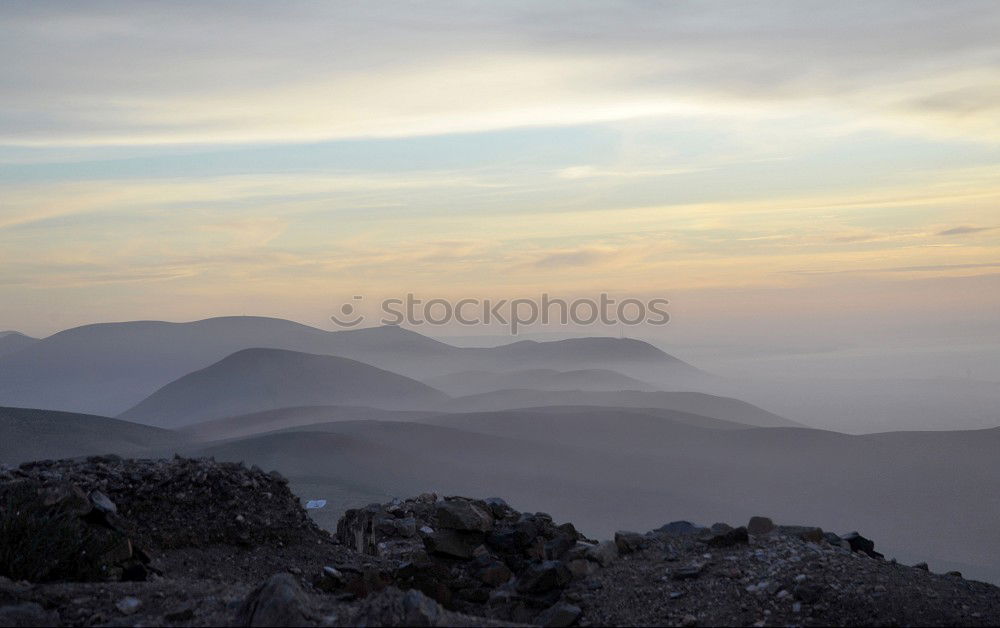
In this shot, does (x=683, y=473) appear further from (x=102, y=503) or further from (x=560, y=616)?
(x=102, y=503)

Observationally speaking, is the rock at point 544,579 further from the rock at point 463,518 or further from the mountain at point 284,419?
the mountain at point 284,419

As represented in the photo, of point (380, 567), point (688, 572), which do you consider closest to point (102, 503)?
point (380, 567)

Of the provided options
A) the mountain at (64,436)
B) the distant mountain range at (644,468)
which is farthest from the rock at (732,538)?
the mountain at (64,436)

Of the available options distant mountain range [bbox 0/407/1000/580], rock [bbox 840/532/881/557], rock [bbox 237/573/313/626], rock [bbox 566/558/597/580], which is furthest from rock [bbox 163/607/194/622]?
distant mountain range [bbox 0/407/1000/580]

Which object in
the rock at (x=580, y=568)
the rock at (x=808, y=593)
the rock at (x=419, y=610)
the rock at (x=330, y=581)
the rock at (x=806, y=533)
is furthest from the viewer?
the rock at (x=806, y=533)

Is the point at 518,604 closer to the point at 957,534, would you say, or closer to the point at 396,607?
the point at 396,607

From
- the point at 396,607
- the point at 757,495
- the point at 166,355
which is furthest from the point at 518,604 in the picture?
the point at 166,355
